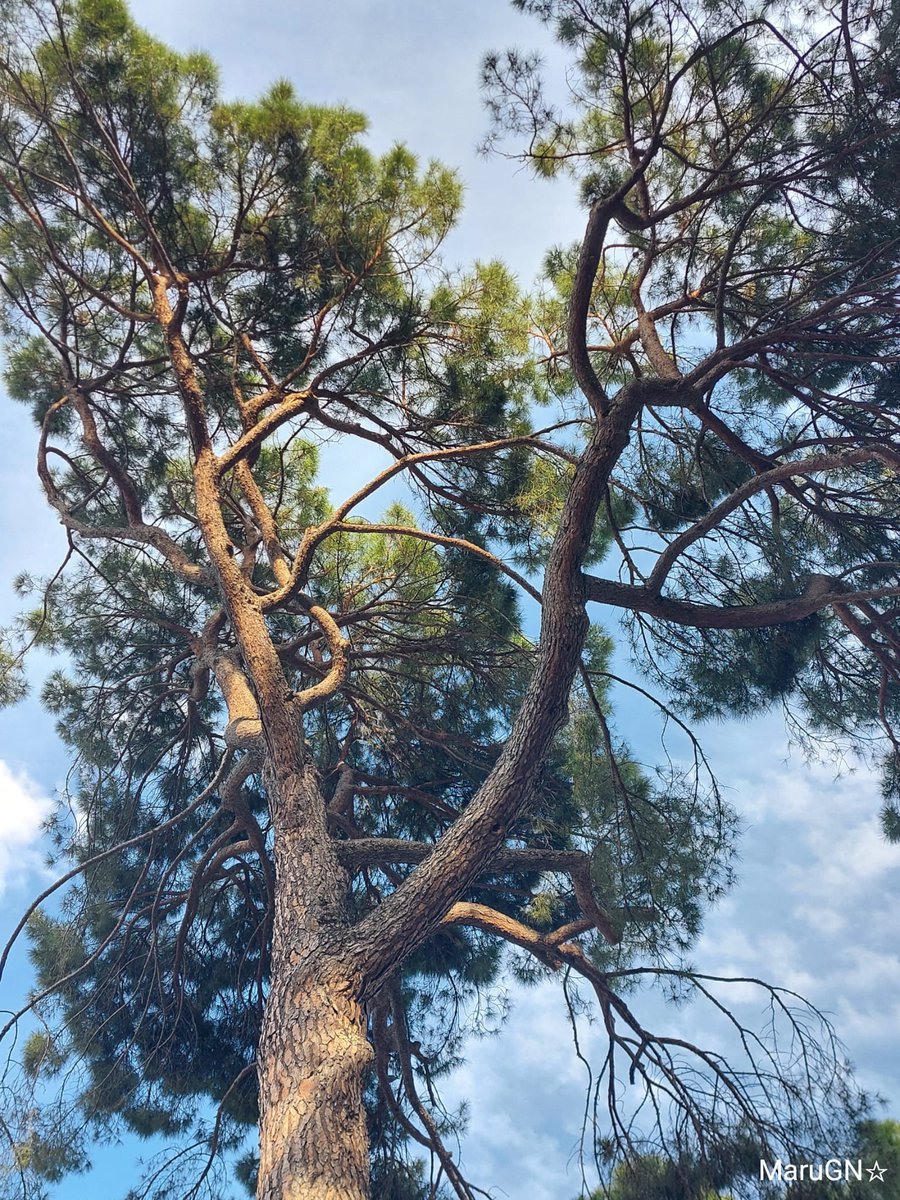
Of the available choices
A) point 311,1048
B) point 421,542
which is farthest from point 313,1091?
point 421,542

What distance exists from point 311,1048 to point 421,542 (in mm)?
3266

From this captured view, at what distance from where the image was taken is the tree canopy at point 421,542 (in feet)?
11.4

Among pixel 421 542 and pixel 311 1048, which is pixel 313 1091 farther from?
pixel 421 542

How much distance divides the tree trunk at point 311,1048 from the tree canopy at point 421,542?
1.1 inches

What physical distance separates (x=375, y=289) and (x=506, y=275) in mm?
756

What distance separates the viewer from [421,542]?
536 cm

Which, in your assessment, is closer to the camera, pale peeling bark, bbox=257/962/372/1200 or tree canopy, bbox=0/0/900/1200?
pale peeling bark, bbox=257/962/372/1200

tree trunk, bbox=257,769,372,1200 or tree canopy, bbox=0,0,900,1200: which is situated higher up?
tree canopy, bbox=0,0,900,1200

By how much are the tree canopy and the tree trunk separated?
0.03 metres

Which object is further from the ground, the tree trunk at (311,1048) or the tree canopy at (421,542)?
the tree canopy at (421,542)

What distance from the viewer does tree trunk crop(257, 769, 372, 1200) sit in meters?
2.30

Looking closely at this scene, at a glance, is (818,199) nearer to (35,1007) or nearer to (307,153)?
(307,153)

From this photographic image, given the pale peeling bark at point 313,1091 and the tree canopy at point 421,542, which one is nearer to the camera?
the pale peeling bark at point 313,1091

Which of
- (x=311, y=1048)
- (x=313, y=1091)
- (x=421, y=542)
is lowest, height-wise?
(x=313, y=1091)
